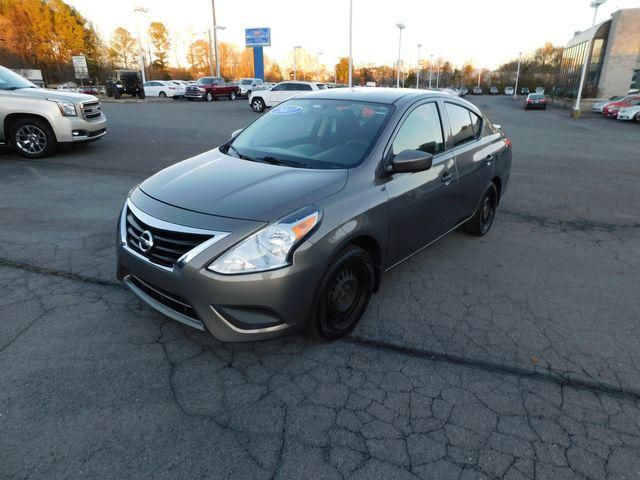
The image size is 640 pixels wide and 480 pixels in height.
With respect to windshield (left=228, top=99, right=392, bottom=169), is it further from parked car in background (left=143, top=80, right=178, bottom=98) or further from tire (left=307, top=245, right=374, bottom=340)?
parked car in background (left=143, top=80, right=178, bottom=98)

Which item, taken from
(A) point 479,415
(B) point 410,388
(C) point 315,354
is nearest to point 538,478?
(A) point 479,415

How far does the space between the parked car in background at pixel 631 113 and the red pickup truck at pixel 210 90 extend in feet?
90.7

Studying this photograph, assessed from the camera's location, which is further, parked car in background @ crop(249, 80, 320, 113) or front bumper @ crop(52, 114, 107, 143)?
parked car in background @ crop(249, 80, 320, 113)

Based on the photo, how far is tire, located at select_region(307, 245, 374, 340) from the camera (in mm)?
2820

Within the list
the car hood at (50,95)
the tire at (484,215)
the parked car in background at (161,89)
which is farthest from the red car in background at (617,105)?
the parked car in background at (161,89)

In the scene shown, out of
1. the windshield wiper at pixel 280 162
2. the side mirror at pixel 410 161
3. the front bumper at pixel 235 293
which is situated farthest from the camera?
the windshield wiper at pixel 280 162

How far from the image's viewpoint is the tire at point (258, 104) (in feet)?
77.5

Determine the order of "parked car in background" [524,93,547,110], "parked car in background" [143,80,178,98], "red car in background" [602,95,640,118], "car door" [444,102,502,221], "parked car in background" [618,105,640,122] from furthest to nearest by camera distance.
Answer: "parked car in background" [143,80,178,98]
"parked car in background" [524,93,547,110]
"red car in background" [602,95,640,118]
"parked car in background" [618,105,640,122]
"car door" [444,102,502,221]

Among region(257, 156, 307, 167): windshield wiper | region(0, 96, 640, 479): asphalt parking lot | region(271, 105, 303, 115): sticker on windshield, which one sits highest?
region(271, 105, 303, 115): sticker on windshield

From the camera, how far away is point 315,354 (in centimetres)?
296

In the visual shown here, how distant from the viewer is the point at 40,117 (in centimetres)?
849

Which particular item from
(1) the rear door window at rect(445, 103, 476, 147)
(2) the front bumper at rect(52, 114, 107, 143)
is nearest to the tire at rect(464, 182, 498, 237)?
(1) the rear door window at rect(445, 103, 476, 147)

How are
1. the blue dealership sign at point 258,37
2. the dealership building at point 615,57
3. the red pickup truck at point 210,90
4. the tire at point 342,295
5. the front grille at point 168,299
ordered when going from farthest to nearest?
the blue dealership sign at point 258,37, the dealership building at point 615,57, the red pickup truck at point 210,90, the tire at point 342,295, the front grille at point 168,299

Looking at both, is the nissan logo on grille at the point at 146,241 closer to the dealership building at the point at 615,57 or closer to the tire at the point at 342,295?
the tire at the point at 342,295
